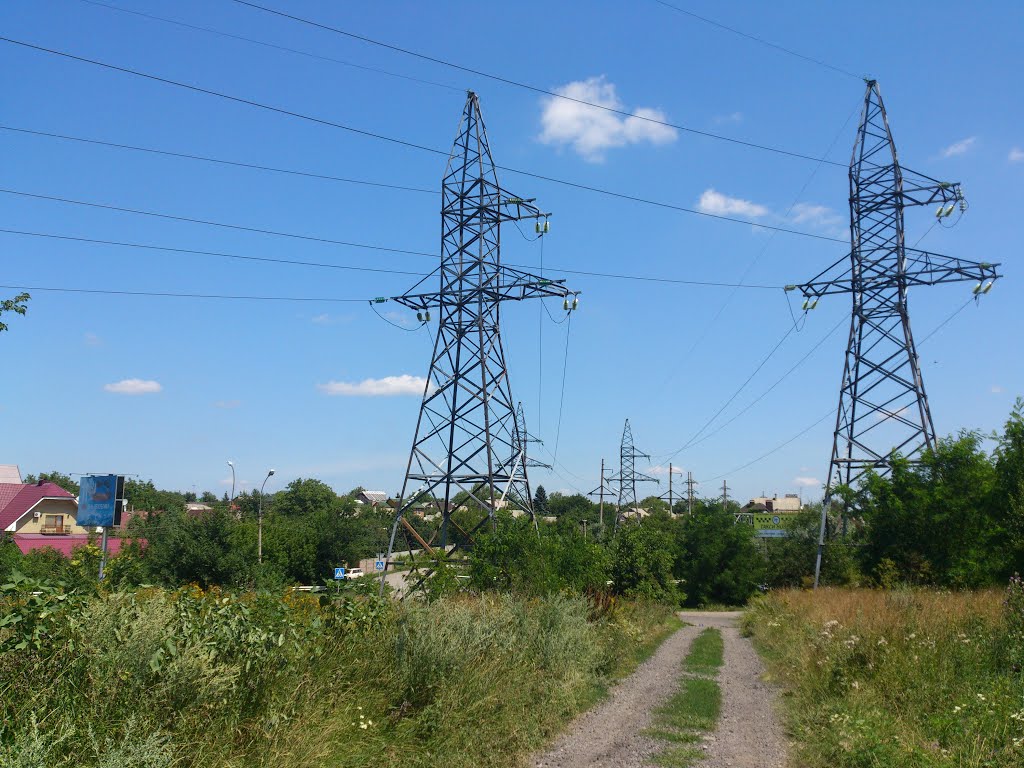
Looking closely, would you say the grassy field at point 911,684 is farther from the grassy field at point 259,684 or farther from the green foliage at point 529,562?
the green foliage at point 529,562

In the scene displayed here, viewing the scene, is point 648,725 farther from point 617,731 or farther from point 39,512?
point 39,512

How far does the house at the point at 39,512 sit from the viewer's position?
63.0 metres

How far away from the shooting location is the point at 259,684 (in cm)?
665

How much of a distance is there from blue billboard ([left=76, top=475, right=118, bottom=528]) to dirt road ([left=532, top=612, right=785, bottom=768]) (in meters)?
12.7

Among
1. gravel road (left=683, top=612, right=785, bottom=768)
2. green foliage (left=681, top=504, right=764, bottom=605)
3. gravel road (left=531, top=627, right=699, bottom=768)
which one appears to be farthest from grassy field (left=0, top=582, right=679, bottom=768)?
green foliage (left=681, top=504, right=764, bottom=605)

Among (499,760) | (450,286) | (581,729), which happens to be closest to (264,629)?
(499,760)

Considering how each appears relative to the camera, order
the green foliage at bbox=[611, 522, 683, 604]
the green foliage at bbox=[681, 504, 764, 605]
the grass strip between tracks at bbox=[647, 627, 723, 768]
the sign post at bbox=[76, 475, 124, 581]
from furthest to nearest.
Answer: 1. the green foliage at bbox=[681, 504, 764, 605]
2. the green foliage at bbox=[611, 522, 683, 604]
3. the sign post at bbox=[76, 475, 124, 581]
4. the grass strip between tracks at bbox=[647, 627, 723, 768]

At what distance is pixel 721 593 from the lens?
49.3 meters

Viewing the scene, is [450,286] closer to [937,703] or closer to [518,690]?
[518,690]

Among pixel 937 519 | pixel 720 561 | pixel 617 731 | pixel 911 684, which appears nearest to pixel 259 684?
pixel 617 731

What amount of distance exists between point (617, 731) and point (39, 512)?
233 feet

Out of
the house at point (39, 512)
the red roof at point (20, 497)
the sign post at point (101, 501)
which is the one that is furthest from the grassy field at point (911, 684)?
the red roof at point (20, 497)

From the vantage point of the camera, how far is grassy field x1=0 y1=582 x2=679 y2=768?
5.31 metres

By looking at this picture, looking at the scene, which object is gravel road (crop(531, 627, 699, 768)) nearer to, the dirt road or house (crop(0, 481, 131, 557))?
the dirt road
